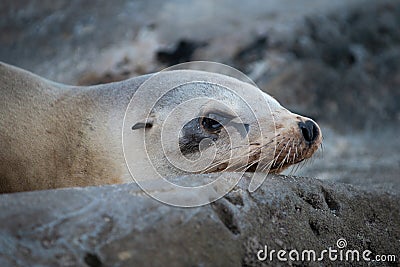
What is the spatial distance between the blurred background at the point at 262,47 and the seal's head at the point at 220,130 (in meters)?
3.21

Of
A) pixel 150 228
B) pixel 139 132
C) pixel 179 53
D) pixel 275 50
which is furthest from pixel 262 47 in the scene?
pixel 150 228

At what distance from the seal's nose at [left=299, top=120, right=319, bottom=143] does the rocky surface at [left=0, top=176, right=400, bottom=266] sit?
0.85 ft

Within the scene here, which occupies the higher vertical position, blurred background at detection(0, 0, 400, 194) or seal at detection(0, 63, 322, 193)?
seal at detection(0, 63, 322, 193)

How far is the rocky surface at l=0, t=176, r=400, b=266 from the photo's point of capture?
1.55 metres

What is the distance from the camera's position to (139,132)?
2582mm

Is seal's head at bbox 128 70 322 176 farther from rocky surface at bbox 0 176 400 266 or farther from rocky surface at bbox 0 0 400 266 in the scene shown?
rocky surface at bbox 0 0 400 266

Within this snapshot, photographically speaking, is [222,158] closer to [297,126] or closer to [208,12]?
[297,126]

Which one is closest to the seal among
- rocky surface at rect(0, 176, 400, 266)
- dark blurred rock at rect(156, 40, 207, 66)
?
rocky surface at rect(0, 176, 400, 266)

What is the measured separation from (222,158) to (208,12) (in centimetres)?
469

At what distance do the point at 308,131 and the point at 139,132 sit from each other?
31.2 inches

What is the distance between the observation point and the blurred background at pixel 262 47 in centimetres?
625

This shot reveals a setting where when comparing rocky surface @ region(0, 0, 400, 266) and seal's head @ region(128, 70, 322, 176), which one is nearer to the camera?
seal's head @ region(128, 70, 322, 176)

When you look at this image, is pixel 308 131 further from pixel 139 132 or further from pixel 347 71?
pixel 347 71

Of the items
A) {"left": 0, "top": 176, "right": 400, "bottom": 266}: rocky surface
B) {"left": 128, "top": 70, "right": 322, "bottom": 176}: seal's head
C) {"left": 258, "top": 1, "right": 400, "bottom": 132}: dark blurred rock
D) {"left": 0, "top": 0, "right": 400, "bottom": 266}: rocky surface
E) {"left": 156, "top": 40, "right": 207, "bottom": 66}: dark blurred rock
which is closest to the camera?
{"left": 0, "top": 176, "right": 400, "bottom": 266}: rocky surface
